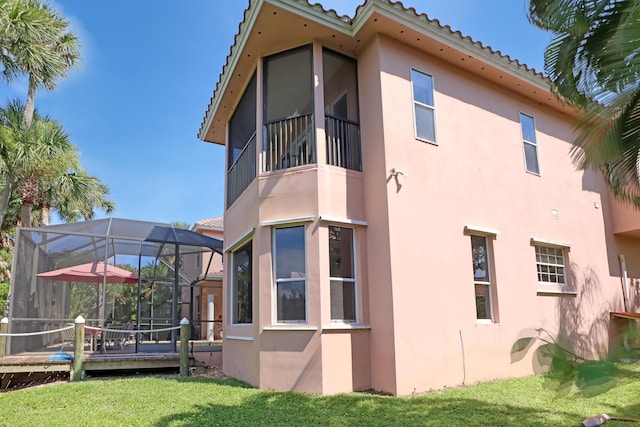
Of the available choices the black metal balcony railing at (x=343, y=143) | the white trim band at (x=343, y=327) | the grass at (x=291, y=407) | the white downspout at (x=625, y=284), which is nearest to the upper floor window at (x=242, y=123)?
the black metal balcony railing at (x=343, y=143)

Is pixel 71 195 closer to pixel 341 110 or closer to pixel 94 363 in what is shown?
pixel 94 363

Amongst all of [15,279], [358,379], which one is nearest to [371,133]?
[358,379]

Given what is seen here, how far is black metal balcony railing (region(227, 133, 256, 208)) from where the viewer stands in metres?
10.6

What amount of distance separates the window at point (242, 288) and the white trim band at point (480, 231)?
4768 millimetres

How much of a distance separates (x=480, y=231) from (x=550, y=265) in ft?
10.1

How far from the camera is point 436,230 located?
9219 mm

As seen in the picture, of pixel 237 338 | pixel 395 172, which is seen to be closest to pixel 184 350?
pixel 237 338

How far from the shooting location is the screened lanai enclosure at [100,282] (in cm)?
1228

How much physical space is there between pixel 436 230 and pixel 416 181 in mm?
1068

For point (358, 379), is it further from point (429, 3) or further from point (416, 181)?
point (429, 3)

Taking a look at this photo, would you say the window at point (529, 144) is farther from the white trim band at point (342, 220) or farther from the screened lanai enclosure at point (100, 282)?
the screened lanai enclosure at point (100, 282)

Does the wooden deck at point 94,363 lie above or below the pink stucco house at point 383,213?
below

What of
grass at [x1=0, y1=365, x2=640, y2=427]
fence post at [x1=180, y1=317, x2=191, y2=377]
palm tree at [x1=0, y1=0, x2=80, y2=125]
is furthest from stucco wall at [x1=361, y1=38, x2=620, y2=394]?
palm tree at [x1=0, y1=0, x2=80, y2=125]

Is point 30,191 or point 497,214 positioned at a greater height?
point 30,191
